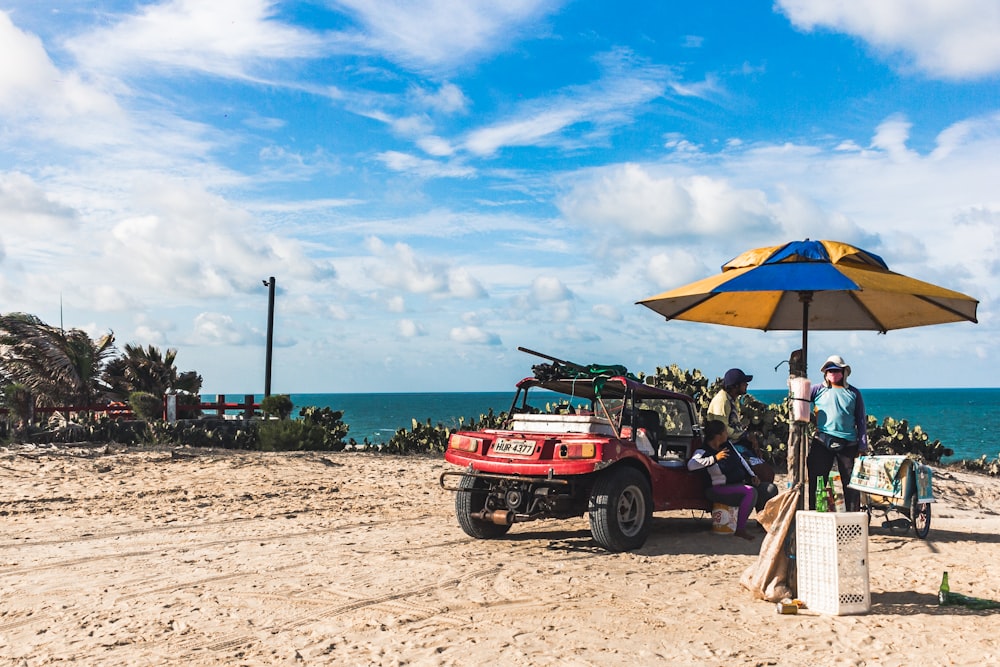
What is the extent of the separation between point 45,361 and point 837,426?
1886 centimetres

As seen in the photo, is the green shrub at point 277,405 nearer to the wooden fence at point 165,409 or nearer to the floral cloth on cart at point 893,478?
the wooden fence at point 165,409

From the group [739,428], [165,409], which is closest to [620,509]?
[739,428]

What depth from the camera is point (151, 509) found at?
37.2 ft

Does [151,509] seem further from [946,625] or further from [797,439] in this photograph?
[946,625]

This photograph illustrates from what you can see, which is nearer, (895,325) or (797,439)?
(797,439)

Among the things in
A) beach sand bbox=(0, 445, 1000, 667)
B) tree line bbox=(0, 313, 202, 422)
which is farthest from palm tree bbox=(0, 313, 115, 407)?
beach sand bbox=(0, 445, 1000, 667)

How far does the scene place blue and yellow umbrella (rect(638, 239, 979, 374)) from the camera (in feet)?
24.9

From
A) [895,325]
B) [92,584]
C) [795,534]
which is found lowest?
[92,584]

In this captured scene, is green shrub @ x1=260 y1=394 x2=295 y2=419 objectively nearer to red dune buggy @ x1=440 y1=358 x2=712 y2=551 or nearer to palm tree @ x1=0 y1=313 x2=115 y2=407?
palm tree @ x1=0 y1=313 x2=115 y2=407

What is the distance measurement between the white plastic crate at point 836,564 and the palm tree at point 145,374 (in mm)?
19953

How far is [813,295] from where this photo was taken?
985cm

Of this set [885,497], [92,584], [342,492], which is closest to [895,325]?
[885,497]

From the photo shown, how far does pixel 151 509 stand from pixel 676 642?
8110 mm

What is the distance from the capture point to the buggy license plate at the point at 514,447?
27.1 ft
